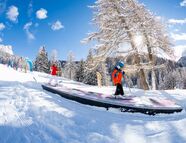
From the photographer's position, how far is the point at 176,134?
698 cm

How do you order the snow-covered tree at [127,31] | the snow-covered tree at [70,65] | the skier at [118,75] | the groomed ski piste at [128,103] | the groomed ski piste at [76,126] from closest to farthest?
the groomed ski piste at [76,126]
the groomed ski piste at [128,103]
the skier at [118,75]
the snow-covered tree at [127,31]
the snow-covered tree at [70,65]

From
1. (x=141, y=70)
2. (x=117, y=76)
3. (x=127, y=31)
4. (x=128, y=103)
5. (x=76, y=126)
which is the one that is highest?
(x=127, y=31)

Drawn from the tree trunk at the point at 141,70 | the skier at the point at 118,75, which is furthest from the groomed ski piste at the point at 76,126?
the tree trunk at the point at 141,70

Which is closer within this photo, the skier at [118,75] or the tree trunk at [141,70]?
the skier at [118,75]

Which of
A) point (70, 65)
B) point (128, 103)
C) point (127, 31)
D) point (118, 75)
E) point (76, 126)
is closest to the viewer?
point (76, 126)

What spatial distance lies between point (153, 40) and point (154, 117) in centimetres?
1253

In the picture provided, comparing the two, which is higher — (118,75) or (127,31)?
(127,31)

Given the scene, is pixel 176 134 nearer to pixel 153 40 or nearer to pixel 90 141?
pixel 90 141

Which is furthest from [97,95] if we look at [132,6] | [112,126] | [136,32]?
[132,6]

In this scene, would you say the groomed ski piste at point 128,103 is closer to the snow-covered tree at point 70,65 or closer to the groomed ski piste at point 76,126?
the groomed ski piste at point 76,126

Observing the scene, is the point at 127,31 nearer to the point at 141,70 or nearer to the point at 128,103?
the point at 141,70

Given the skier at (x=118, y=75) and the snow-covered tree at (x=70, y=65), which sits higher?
the snow-covered tree at (x=70, y=65)

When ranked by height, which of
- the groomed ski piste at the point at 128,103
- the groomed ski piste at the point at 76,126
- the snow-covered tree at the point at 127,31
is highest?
the snow-covered tree at the point at 127,31

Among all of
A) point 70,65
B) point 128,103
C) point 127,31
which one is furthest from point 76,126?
point 70,65
